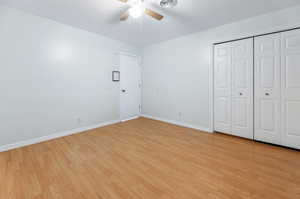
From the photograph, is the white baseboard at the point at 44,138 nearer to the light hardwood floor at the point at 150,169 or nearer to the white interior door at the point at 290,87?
the light hardwood floor at the point at 150,169

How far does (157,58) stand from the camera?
449 centimetres

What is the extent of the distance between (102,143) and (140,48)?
3551mm

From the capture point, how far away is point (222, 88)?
3.20 m

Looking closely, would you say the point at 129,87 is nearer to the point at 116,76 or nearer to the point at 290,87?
the point at 116,76

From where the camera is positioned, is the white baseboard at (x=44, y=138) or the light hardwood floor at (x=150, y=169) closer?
the light hardwood floor at (x=150, y=169)

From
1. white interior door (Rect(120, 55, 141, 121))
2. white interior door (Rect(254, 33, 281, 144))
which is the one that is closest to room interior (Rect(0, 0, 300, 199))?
white interior door (Rect(254, 33, 281, 144))

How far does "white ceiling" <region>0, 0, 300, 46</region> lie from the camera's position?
7.74ft

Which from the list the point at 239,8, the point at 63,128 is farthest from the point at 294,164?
the point at 63,128

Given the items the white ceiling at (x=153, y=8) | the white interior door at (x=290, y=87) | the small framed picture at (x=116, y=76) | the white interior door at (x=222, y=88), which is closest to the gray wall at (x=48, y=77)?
the small framed picture at (x=116, y=76)

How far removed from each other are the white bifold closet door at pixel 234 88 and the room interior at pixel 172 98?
0.02 metres

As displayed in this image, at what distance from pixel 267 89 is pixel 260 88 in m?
0.11

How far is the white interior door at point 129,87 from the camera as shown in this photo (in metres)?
4.43

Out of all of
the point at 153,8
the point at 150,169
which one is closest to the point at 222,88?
the point at 153,8

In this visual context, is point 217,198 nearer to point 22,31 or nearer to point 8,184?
point 8,184
